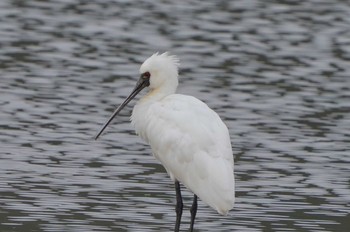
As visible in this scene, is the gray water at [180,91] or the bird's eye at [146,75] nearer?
the bird's eye at [146,75]

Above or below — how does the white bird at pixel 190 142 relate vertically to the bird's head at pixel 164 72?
below

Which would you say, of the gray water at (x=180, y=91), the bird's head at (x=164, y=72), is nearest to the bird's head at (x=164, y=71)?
the bird's head at (x=164, y=72)

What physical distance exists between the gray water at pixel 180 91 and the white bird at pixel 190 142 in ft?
1.99

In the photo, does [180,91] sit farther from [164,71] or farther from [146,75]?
Answer: [164,71]

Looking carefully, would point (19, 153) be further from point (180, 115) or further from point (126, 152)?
point (180, 115)

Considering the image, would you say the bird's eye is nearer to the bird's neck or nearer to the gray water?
the bird's neck

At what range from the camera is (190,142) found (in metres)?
9.91

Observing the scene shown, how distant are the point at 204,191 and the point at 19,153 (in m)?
3.41

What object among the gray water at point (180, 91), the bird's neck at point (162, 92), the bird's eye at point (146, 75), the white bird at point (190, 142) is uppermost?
the bird's eye at point (146, 75)

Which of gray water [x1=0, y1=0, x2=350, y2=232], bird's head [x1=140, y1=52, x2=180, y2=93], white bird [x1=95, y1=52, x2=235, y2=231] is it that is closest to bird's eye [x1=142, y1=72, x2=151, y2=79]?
bird's head [x1=140, y1=52, x2=180, y2=93]

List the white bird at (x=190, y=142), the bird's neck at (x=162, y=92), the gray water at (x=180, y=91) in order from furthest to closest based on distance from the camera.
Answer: the gray water at (x=180, y=91) < the bird's neck at (x=162, y=92) < the white bird at (x=190, y=142)

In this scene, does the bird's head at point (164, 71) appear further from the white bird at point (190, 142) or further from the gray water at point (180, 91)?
the gray water at point (180, 91)

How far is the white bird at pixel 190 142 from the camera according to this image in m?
9.63

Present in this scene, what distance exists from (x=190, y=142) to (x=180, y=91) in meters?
5.86
